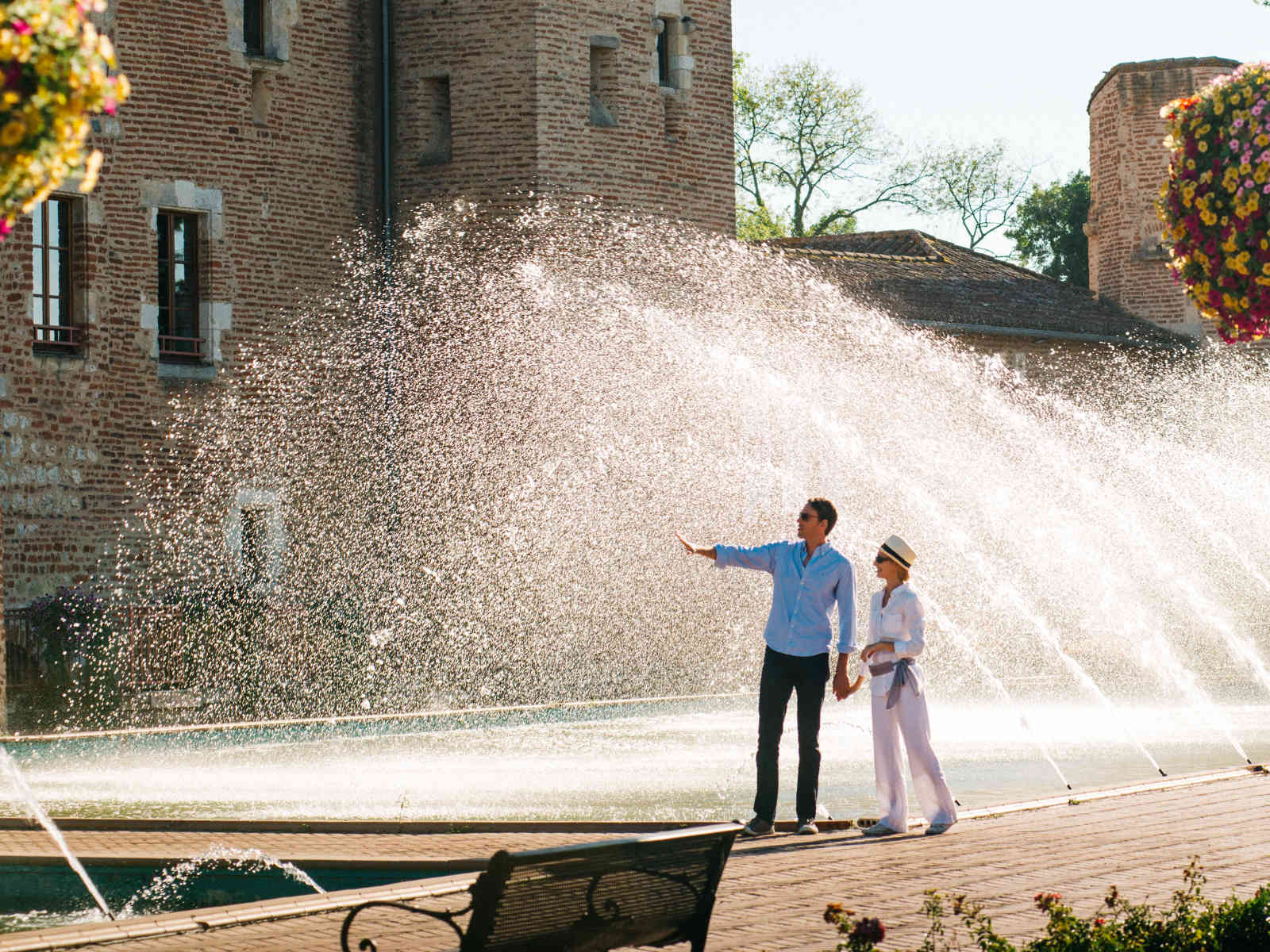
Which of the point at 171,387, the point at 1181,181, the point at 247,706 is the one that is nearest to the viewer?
the point at 1181,181

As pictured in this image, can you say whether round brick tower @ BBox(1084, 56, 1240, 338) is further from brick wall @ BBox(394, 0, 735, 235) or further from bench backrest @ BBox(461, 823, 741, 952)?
bench backrest @ BBox(461, 823, 741, 952)

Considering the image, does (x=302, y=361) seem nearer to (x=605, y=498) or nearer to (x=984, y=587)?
(x=605, y=498)

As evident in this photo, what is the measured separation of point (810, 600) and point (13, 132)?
6475 millimetres

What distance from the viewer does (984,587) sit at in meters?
30.2

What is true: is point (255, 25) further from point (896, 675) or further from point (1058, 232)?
point (1058, 232)

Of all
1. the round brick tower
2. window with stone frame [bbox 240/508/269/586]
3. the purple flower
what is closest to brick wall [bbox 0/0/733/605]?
window with stone frame [bbox 240/508/269/586]

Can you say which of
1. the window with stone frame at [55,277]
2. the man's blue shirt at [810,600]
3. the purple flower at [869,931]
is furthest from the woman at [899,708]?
the window with stone frame at [55,277]

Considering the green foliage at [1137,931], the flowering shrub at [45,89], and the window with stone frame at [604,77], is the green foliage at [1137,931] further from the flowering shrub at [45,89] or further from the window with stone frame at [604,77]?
the window with stone frame at [604,77]

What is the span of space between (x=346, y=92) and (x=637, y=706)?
11253 mm

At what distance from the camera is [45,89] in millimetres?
4652

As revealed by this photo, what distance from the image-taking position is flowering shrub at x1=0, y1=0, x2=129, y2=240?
4.56m

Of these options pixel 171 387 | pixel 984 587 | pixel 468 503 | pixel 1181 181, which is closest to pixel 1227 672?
pixel 984 587

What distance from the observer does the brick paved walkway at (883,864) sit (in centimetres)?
744

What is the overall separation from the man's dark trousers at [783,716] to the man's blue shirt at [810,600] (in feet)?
0.24
